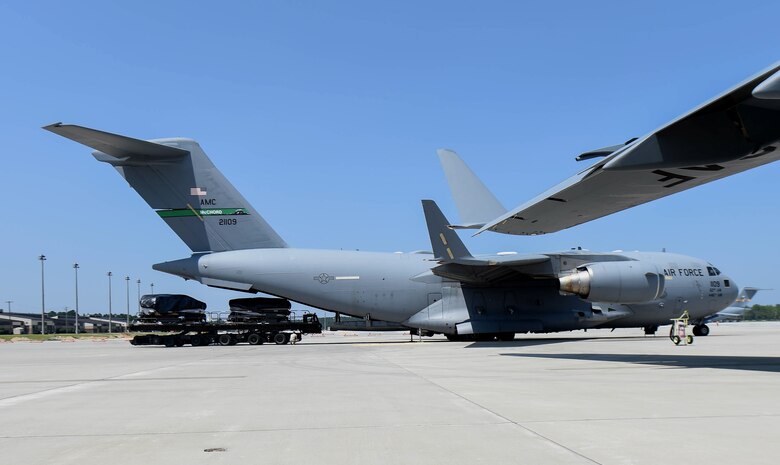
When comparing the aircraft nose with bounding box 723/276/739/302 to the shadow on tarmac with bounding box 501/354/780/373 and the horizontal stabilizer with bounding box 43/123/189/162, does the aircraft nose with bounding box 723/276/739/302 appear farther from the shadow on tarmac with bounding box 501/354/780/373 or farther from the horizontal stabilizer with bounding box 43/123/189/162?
the horizontal stabilizer with bounding box 43/123/189/162

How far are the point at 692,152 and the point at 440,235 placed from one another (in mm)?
12135

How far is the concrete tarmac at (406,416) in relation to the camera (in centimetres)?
490

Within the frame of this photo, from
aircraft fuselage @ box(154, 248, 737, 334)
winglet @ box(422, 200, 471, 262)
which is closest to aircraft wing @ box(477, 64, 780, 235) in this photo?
winglet @ box(422, 200, 471, 262)

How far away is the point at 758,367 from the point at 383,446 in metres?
9.71

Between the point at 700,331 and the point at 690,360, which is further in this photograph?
the point at 700,331

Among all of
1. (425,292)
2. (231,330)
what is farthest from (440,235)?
(231,330)

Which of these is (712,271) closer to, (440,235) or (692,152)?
(440,235)

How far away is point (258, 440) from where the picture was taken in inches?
219

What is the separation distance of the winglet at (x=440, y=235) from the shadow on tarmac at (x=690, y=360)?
6185mm

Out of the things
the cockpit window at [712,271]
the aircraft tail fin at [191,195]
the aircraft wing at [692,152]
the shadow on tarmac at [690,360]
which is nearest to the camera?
the aircraft wing at [692,152]

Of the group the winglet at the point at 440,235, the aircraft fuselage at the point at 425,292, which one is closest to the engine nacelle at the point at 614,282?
the winglet at the point at 440,235

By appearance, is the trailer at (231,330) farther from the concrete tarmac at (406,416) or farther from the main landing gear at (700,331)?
the main landing gear at (700,331)

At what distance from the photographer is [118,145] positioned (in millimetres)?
22797

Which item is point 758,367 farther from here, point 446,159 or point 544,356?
point 446,159
